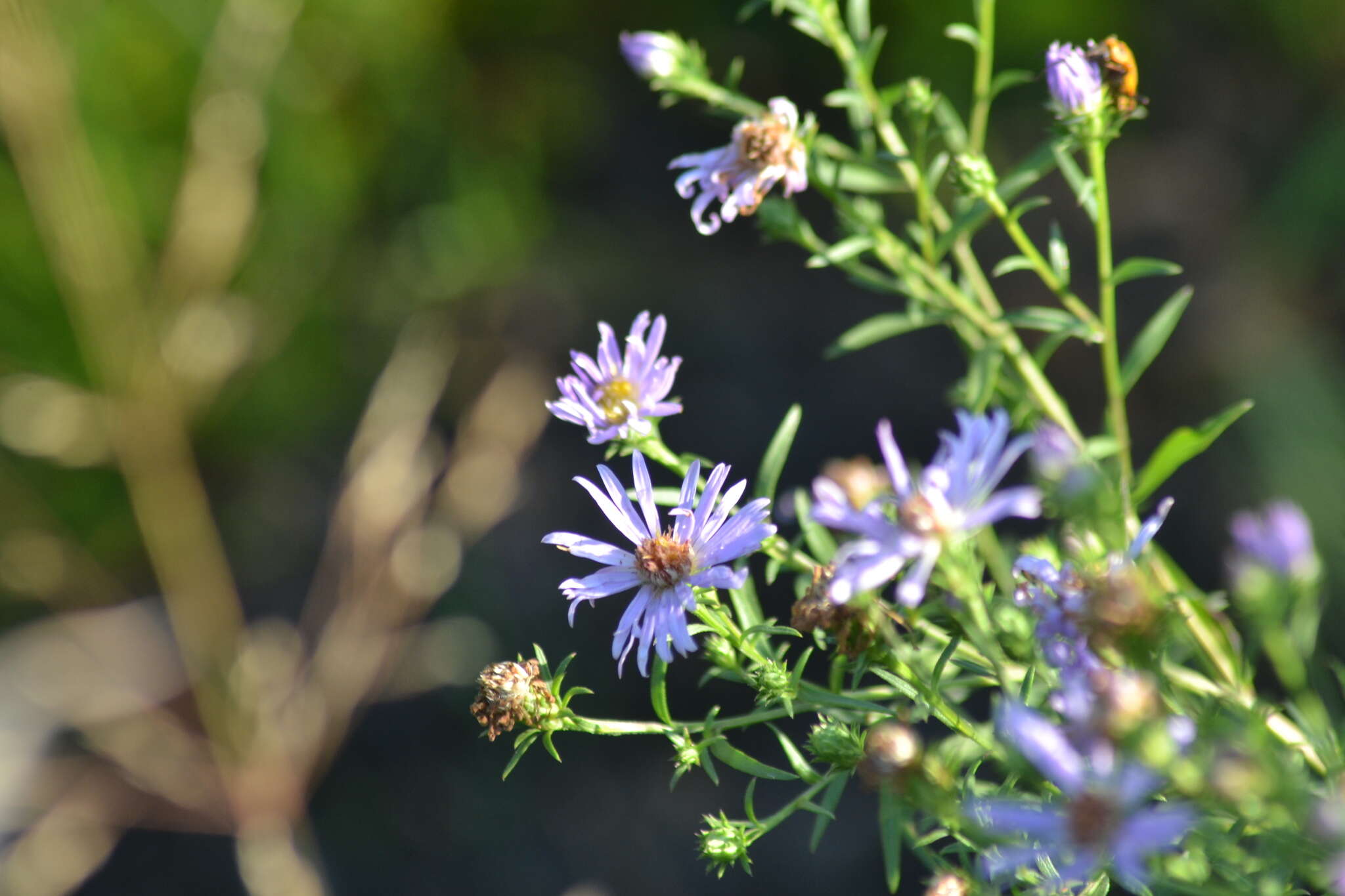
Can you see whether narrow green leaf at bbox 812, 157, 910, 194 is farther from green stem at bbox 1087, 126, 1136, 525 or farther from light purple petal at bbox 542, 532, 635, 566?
light purple petal at bbox 542, 532, 635, 566

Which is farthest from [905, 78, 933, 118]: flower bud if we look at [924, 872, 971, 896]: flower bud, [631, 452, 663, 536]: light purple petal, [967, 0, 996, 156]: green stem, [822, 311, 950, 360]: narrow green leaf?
[924, 872, 971, 896]: flower bud

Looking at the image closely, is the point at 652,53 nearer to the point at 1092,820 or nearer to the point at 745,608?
the point at 745,608

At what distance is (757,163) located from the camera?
829 mm

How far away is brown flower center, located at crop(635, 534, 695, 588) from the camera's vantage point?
682 mm

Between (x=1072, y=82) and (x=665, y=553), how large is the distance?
437 millimetres

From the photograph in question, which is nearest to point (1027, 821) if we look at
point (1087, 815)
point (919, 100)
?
point (1087, 815)

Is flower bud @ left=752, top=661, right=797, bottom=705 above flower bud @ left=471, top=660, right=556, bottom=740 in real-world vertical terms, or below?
above

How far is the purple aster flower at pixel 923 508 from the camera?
505 mm

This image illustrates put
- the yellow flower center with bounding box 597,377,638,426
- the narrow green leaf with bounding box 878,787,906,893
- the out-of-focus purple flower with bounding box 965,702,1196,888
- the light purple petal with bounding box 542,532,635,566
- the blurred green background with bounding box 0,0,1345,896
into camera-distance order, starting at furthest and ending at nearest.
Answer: the blurred green background with bounding box 0,0,1345,896
the yellow flower center with bounding box 597,377,638,426
the light purple petal with bounding box 542,532,635,566
the narrow green leaf with bounding box 878,787,906,893
the out-of-focus purple flower with bounding box 965,702,1196,888

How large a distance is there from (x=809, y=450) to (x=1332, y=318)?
3.43ft

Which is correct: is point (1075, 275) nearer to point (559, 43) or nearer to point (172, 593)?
point (559, 43)

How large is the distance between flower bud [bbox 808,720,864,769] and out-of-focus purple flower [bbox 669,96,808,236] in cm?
35

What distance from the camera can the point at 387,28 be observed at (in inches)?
92.0

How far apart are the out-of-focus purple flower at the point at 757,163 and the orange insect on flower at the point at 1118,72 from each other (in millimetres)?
221
